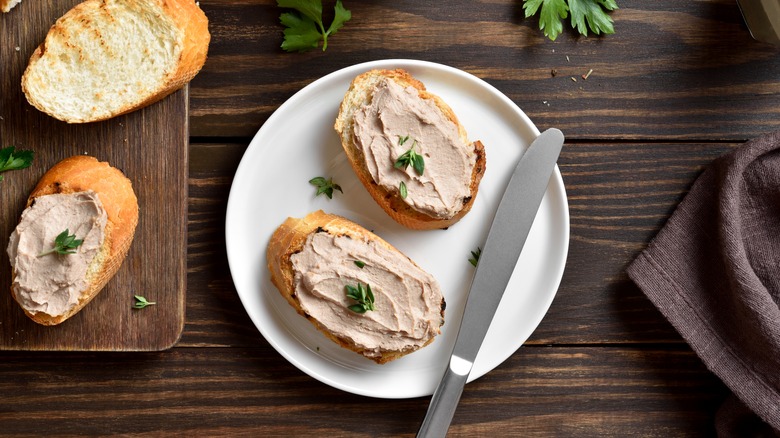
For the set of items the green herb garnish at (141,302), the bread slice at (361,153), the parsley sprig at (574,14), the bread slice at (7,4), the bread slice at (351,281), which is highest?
the parsley sprig at (574,14)

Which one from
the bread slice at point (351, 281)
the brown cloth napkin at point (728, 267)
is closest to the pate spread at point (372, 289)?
the bread slice at point (351, 281)

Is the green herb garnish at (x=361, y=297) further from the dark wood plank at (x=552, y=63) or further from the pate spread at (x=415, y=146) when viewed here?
the dark wood plank at (x=552, y=63)

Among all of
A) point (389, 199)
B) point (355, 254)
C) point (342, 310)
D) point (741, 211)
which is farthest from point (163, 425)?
point (741, 211)

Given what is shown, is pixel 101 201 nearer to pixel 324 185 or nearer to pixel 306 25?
pixel 324 185

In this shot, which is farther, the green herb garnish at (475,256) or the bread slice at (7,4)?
the green herb garnish at (475,256)

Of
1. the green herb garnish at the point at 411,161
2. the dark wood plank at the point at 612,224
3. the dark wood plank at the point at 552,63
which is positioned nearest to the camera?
the green herb garnish at the point at 411,161

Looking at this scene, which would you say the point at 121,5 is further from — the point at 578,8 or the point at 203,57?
the point at 578,8

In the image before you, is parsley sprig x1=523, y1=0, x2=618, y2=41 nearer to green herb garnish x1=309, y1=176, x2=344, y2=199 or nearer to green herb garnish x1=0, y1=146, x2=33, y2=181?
green herb garnish x1=309, y1=176, x2=344, y2=199
